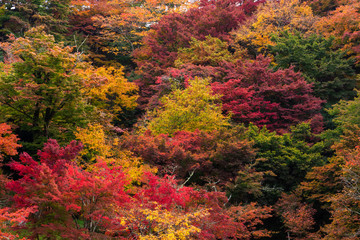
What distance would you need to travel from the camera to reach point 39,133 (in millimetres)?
16312

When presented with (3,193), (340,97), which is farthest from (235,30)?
(3,193)

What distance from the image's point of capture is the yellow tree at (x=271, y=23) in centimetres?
2864

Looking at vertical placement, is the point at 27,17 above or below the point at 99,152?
above

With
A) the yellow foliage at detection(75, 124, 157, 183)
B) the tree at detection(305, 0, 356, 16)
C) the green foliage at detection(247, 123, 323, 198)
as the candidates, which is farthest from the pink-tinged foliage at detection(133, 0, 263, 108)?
the green foliage at detection(247, 123, 323, 198)

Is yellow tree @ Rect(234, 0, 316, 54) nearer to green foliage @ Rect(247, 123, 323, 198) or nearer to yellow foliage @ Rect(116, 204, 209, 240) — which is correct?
green foliage @ Rect(247, 123, 323, 198)

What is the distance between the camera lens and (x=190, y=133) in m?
16.6

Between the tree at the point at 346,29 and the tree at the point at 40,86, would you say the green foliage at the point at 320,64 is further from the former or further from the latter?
the tree at the point at 40,86

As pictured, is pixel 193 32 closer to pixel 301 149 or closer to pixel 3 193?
pixel 301 149

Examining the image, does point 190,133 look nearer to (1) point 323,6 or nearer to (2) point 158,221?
(2) point 158,221

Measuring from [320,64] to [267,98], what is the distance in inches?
277

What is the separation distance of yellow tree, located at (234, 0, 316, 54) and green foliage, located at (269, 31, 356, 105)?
2.46 m

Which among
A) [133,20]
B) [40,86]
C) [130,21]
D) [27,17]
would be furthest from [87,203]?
[130,21]

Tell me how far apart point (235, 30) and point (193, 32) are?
417 cm

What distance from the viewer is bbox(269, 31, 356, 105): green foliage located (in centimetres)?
2495
